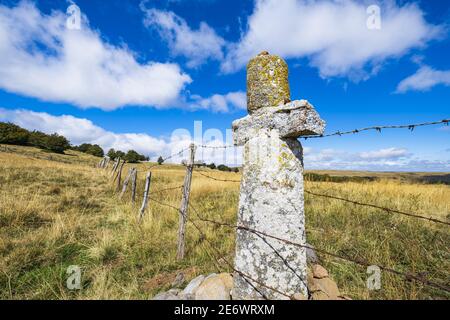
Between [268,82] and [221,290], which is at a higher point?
[268,82]

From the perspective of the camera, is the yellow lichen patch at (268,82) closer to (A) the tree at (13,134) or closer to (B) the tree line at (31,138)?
(B) the tree line at (31,138)

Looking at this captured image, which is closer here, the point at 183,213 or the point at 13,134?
the point at 183,213

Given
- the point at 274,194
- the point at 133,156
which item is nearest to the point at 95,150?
the point at 133,156

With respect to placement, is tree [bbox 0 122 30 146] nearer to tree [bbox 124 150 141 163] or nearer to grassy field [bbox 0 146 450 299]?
tree [bbox 124 150 141 163]

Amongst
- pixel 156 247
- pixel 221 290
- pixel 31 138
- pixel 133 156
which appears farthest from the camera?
pixel 133 156

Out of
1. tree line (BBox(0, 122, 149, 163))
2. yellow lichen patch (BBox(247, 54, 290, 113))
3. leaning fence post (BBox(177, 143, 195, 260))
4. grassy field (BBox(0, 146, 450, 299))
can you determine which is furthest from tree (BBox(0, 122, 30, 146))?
yellow lichen patch (BBox(247, 54, 290, 113))

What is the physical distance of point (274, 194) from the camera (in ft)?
7.26

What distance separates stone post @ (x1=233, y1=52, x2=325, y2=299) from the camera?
2.19 m

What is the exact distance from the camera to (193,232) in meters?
4.89

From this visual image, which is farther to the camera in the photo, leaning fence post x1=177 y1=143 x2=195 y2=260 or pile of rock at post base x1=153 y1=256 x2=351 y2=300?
leaning fence post x1=177 y1=143 x2=195 y2=260

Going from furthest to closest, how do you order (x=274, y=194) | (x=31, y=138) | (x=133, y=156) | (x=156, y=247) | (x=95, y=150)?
(x=95, y=150) < (x=133, y=156) < (x=31, y=138) < (x=156, y=247) < (x=274, y=194)

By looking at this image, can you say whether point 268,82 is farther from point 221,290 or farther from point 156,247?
point 156,247

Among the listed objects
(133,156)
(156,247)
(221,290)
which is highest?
(133,156)
